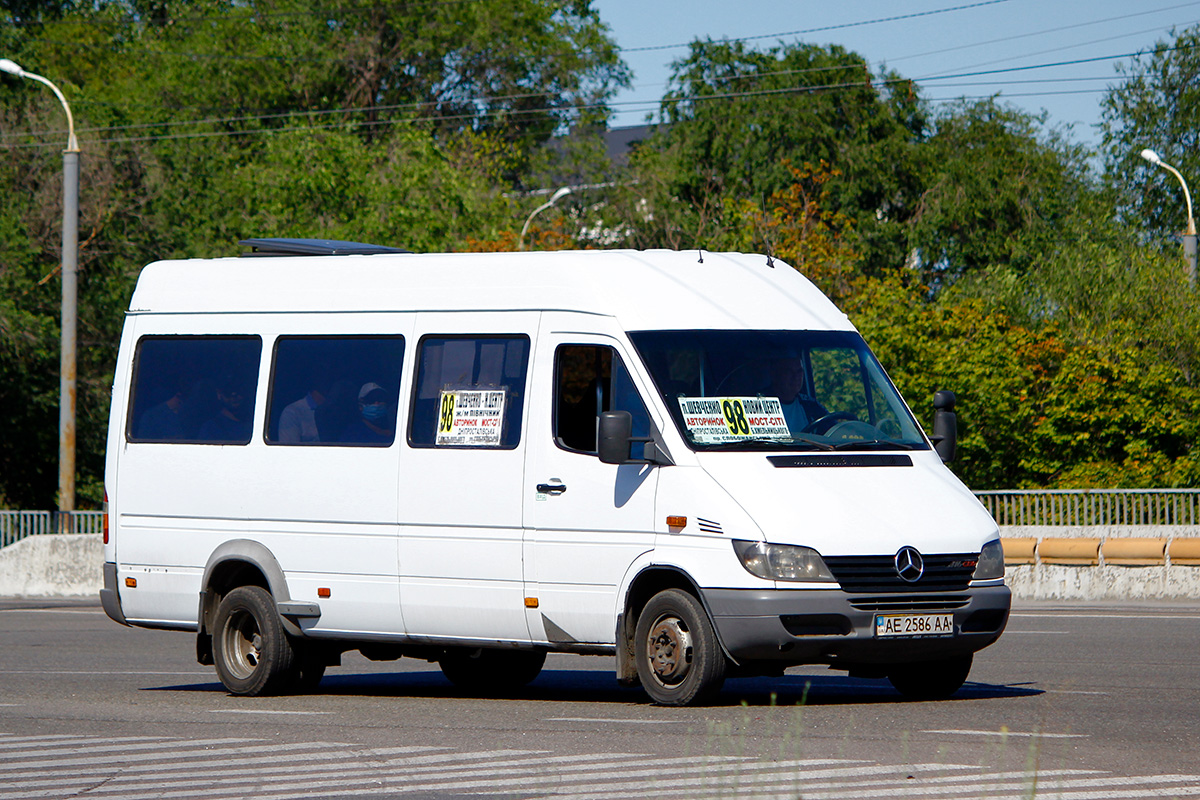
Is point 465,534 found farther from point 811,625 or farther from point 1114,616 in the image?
point 1114,616

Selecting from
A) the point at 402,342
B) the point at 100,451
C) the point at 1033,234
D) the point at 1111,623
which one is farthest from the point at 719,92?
the point at 402,342

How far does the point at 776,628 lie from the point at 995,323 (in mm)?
21712

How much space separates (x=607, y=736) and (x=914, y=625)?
1915 mm

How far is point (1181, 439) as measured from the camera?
2792cm

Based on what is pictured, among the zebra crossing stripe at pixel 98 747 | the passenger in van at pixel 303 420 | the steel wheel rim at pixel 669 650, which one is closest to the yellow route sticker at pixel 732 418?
the steel wheel rim at pixel 669 650

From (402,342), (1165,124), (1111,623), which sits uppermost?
(1165,124)

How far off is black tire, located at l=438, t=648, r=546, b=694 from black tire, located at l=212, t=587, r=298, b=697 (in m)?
1.09

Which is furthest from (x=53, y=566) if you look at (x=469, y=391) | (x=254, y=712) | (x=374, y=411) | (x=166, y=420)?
(x=469, y=391)

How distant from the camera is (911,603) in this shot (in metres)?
10.5

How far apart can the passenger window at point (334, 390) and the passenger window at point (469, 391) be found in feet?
0.76

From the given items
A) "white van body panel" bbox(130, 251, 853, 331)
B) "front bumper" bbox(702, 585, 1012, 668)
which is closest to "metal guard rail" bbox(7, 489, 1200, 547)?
"white van body panel" bbox(130, 251, 853, 331)

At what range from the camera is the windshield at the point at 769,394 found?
36.0 feet

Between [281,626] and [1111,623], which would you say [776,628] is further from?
[1111,623]

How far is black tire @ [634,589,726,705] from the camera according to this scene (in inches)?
412
